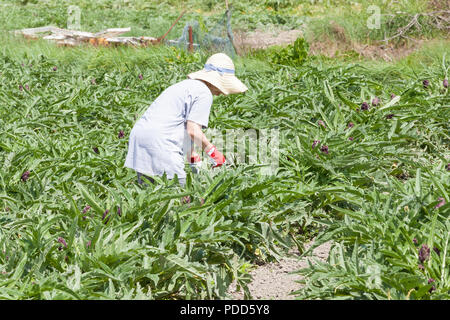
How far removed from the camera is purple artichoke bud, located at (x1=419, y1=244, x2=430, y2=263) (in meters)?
3.06

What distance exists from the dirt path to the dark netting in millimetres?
6123

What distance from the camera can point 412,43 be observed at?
10.2 meters

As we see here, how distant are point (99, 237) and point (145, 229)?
0.97ft

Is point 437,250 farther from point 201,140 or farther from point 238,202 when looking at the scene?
point 201,140

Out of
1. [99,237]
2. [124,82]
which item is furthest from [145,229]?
[124,82]

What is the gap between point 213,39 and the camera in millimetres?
9930

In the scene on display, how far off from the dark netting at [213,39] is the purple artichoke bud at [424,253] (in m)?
6.92

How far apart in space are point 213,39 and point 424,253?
7355mm

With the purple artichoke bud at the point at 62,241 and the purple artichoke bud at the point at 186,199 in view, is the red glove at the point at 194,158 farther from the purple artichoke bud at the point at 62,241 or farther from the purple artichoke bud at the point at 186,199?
the purple artichoke bud at the point at 62,241

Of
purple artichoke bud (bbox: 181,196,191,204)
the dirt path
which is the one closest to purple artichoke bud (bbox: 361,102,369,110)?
the dirt path

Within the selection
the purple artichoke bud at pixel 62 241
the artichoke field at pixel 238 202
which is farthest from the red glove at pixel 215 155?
the purple artichoke bud at pixel 62 241

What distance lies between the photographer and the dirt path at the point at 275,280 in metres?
3.57

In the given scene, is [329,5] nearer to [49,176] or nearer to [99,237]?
[49,176]
